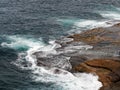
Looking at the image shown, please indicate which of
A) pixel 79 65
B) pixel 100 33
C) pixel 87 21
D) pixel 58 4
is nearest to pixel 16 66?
pixel 79 65

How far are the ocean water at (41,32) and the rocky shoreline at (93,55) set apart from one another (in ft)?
4.50

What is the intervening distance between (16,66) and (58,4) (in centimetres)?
5875

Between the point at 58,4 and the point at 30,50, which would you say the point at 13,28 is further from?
the point at 58,4

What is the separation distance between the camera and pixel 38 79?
2603 inches

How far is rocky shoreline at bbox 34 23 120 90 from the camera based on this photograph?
65375 mm

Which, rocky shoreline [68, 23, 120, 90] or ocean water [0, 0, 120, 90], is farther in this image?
ocean water [0, 0, 120, 90]

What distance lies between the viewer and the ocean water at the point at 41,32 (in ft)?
213

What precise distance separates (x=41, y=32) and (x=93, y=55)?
2613 cm

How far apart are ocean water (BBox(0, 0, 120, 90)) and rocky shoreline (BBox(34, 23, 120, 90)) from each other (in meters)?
1.37

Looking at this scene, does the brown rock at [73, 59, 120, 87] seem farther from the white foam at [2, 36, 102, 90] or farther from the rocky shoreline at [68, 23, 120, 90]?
the white foam at [2, 36, 102, 90]

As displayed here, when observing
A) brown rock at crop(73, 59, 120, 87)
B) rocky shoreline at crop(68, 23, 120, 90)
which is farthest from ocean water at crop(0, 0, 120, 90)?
rocky shoreline at crop(68, 23, 120, 90)

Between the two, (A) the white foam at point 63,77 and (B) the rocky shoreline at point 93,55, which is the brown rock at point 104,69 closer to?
(B) the rocky shoreline at point 93,55

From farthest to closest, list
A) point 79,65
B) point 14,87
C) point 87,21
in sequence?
point 87,21
point 79,65
point 14,87

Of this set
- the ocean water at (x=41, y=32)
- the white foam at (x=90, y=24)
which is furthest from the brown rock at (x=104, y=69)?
the white foam at (x=90, y=24)
